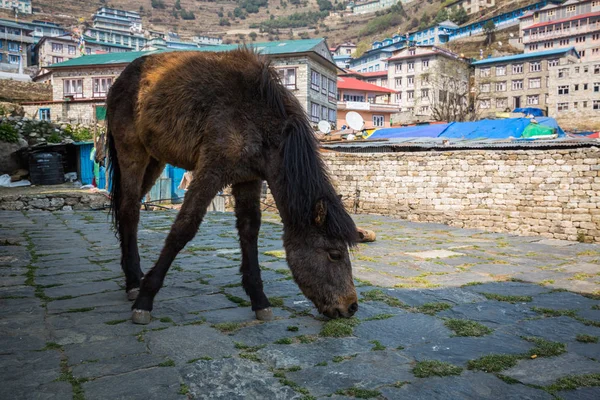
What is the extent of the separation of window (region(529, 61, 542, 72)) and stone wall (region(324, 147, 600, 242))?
57829 millimetres

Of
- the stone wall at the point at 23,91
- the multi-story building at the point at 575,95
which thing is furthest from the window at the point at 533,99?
the stone wall at the point at 23,91

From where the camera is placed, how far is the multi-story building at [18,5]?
375 feet

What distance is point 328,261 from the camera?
12.1 feet

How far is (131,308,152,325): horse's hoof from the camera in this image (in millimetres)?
3779

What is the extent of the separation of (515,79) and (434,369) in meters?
69.0

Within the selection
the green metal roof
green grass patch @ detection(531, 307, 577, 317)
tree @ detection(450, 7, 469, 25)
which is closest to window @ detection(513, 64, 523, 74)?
the green metal roof

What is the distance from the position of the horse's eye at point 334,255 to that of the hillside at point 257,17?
385 feet

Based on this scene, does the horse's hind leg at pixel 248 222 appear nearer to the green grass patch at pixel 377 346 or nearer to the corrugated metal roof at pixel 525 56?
the green grass patch at pixel 377 346

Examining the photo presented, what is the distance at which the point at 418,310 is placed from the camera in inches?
175

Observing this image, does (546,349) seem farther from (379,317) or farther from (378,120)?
(378,120)

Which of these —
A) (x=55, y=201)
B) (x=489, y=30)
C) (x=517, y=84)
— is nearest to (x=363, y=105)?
(x=517, y=84)

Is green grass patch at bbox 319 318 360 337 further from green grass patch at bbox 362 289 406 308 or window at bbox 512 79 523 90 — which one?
window at bbox 512 79 523 90

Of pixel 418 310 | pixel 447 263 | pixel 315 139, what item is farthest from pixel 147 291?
pixel 447 263

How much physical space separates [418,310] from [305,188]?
5.66 ft
